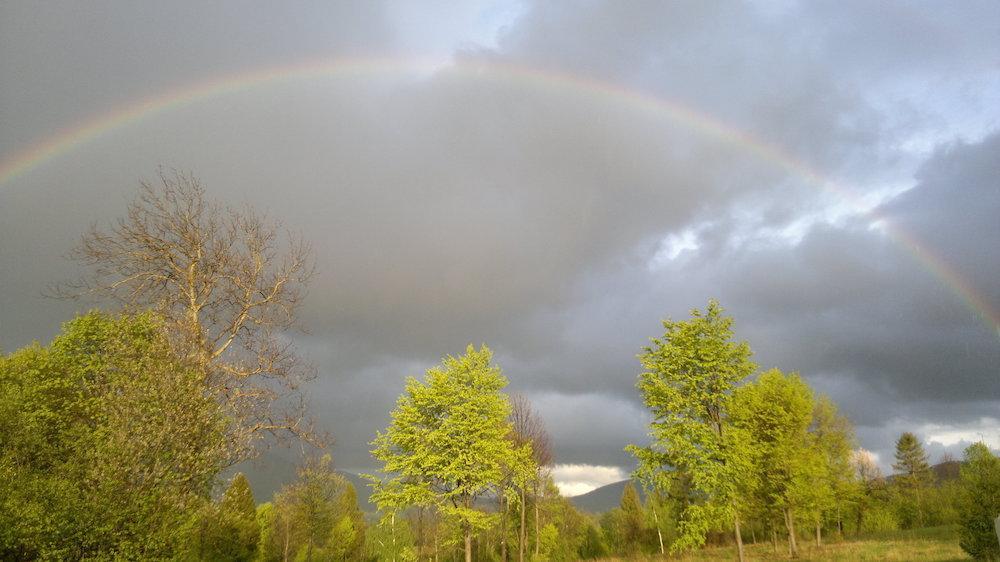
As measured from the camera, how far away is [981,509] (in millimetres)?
24703

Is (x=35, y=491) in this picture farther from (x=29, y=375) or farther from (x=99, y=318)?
(x=99, y=318)

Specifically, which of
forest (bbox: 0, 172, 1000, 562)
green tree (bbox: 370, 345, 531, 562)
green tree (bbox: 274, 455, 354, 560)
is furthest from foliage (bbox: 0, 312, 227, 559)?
green tree (bbox: 274, 455, 354, 560)

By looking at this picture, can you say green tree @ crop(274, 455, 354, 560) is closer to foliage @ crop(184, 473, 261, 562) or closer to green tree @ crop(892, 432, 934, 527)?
foliage @ crop(184, 473, 261, 562)

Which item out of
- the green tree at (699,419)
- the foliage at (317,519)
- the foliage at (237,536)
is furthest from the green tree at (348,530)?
the green tree at (699,419)

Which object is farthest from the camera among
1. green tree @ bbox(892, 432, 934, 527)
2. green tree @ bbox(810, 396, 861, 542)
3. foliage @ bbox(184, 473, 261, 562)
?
green tree @ bbox(892, 432, 934, 527)

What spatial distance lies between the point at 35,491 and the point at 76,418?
14.3 metres

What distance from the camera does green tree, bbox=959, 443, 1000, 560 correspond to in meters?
23.0

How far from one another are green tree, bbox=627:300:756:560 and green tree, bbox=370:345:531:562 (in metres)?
8.59

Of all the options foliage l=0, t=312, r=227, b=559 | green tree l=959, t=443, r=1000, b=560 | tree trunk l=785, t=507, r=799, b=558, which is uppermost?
foliage l=0, t=312, r=227, b=559

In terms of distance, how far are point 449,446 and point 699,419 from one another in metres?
14.2

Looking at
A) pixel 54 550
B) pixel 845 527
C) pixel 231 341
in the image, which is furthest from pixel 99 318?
pixel 845 527

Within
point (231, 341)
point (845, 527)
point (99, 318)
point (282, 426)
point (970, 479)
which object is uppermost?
point (99, 318)

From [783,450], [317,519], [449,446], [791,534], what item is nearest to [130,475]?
[449,446]

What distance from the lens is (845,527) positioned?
248ft
